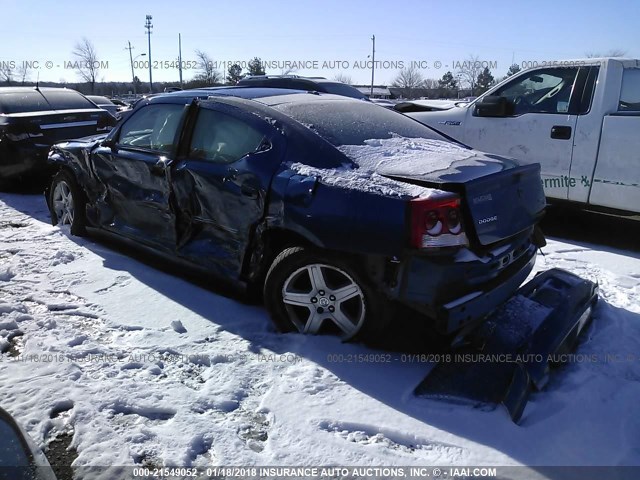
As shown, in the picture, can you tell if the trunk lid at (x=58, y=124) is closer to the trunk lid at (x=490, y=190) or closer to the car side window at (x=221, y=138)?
the car side window at (x=221, y=138)

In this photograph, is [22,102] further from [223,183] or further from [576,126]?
[576,126]

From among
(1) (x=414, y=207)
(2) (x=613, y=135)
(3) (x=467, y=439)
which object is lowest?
(3) (x=467, y=439)

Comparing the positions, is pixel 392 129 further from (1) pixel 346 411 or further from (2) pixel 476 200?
(1) pixel 346 411

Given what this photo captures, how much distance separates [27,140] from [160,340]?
544 centimetres

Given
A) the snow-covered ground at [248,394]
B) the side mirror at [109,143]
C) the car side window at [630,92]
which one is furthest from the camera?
the car side window at [630,92]

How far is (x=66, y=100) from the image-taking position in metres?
8.46

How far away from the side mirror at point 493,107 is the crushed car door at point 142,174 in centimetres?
359

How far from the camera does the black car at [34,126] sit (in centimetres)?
723

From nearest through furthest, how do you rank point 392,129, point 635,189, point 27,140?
1. point 392,129
2. point 635,189
3. point 27,140

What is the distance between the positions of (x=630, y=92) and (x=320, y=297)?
425 cm

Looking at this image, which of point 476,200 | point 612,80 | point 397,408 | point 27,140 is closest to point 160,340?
point 397,408

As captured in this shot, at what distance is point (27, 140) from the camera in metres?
7.24

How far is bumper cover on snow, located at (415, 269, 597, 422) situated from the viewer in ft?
8.71

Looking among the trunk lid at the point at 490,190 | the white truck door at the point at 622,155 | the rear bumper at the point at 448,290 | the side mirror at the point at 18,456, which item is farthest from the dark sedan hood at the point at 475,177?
the white truck door at the point at 622,155
